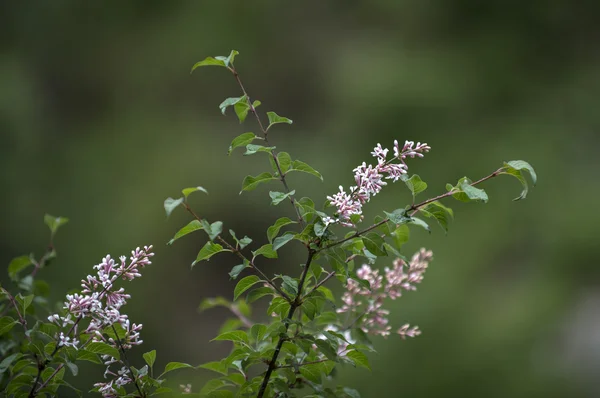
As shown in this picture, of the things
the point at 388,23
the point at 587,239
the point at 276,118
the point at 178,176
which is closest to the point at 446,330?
the point at 587,239

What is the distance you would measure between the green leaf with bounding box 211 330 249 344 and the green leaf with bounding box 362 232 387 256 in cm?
15

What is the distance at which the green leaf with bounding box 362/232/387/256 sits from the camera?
0.54 m

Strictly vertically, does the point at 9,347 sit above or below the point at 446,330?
below

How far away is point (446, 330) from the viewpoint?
2.27 meters

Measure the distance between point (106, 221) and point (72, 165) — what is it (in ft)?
1.13

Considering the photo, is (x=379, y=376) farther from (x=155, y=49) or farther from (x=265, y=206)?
(x=155, y=49)

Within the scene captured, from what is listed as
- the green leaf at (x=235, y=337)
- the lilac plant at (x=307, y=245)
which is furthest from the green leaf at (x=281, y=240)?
the green leaf at (x=235, y=337)

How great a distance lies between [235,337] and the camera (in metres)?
0.60

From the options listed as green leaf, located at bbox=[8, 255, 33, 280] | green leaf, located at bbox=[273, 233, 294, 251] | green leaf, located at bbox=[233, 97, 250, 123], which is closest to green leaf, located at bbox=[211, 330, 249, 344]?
green leaf, located at bbox=[273, 233, 294, 251]

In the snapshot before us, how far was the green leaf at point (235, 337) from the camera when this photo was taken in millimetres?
585

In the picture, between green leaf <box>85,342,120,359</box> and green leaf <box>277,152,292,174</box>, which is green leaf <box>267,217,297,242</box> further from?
green leaf <box>85,342,120,359</box>

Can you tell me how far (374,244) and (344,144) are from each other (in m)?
2.34

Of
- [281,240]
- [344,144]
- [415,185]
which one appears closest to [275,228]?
[281,240]

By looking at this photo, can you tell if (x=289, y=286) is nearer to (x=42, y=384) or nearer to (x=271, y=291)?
(x=271, y=291)
